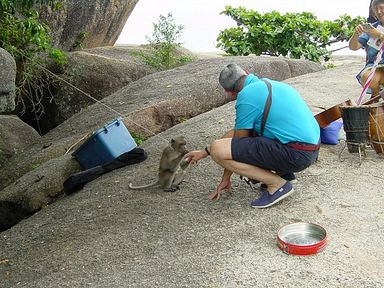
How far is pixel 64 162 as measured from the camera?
28.0 feet

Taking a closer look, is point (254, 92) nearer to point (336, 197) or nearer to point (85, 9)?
point (336, 197)

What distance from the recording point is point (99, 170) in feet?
26.5

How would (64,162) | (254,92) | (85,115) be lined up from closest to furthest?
(254,92), (64,162), (85,115)

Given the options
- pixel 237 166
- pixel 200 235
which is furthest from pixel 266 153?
pixel 200 235

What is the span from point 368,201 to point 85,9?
9.92m

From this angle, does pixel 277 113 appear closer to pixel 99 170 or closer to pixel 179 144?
pixel 179 144

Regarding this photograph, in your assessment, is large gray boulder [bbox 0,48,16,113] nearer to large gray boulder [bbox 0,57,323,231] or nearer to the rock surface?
the rock surface

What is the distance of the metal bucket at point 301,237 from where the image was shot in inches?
190

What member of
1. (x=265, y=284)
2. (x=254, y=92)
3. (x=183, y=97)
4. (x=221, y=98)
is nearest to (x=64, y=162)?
(x=183, y=97)

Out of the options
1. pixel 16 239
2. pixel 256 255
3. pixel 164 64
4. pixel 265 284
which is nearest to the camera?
pixel 265 284

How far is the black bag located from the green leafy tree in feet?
8.01

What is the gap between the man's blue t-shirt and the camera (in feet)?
17.3

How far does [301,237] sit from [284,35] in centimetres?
1121

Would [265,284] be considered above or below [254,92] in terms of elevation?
below
